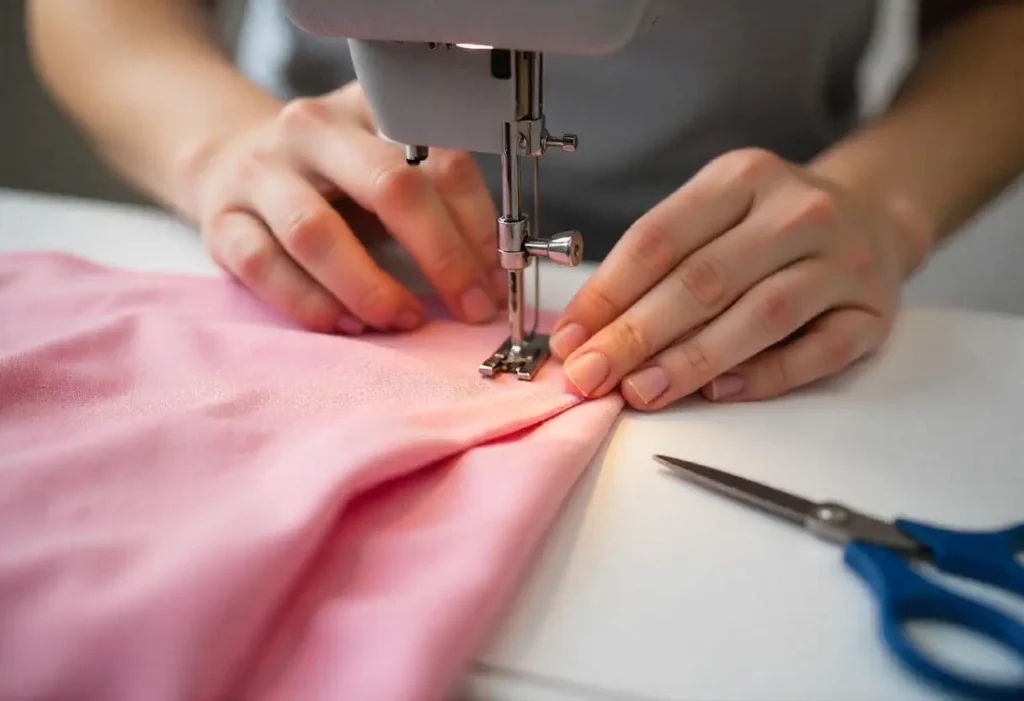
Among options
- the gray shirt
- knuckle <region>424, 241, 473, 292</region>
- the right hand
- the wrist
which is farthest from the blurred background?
knuckle <region>424, 241, 473, 292</region>

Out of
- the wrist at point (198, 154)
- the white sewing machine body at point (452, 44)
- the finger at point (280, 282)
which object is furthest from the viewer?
the wrist at point (198, 154)

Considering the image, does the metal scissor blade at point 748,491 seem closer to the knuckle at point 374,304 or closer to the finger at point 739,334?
the finger at point 739,334

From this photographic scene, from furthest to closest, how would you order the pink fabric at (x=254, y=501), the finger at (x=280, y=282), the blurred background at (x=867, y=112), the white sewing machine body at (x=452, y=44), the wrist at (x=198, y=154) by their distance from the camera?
the blurred background at (x=867, y=112)
the wrist at (x=198, y=154)
the finger at (x=280, y=282)
the white sewing machine body at (x=452, y=44)
the pink fabric at (x=254, y=501)

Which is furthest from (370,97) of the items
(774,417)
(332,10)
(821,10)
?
(821,10)

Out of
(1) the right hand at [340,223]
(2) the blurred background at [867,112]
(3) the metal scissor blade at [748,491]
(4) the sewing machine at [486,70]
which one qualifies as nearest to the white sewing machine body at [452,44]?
(4) the sewing machine at [486,70]

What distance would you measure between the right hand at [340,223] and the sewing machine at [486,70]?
82 millimetres

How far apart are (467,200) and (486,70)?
180 millimetres

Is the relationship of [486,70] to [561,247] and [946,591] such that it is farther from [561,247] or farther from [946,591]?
[946,591]

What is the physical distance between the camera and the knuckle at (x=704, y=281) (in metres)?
0.54

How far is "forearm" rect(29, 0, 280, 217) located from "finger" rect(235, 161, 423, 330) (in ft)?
0.53

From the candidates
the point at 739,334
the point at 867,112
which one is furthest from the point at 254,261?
the point at 867,112

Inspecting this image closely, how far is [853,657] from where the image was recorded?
1.15ft

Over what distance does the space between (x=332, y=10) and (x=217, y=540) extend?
0.26 meters

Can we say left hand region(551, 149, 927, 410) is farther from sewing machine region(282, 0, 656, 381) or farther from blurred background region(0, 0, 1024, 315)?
blurred background region(0, 0, 1024, 315)
